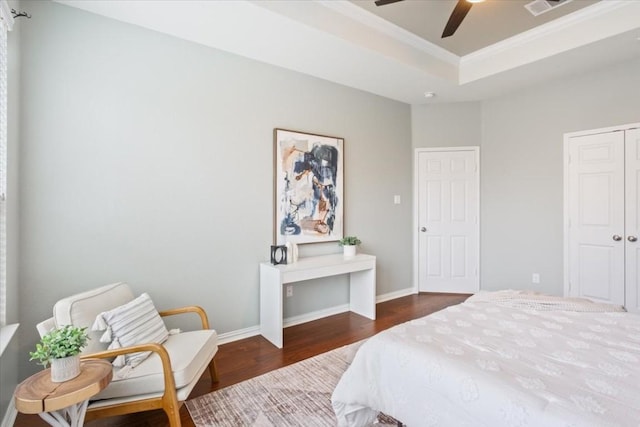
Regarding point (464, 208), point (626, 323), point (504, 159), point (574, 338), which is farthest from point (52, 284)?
point (504, 159)

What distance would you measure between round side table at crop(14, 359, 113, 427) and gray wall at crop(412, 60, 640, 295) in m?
4.36

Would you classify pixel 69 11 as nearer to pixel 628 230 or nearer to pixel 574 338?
pixel 574 338

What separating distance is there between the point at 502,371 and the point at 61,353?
1.88 m

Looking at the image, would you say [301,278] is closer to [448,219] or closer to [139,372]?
[139,372]

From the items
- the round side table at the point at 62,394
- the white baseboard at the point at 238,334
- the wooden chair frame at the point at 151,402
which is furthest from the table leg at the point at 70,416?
the white baseboard at the point at 238,334

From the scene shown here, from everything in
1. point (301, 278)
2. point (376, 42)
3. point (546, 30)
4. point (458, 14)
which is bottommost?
point (301, 278)

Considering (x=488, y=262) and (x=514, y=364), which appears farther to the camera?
(x=488, y=262)

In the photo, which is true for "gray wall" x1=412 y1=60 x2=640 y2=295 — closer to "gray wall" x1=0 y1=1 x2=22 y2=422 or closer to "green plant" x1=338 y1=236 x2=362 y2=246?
"green plant" x1=338 y1=236 x2=362 y2=246

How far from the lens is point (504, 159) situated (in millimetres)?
4305

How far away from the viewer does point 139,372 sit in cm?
172

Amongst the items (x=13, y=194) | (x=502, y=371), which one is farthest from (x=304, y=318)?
(x=13, y=194)

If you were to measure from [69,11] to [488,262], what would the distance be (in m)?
5.19

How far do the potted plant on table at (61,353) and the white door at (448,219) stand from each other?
410 cm

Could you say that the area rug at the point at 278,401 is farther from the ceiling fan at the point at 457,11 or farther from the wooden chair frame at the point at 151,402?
the ceiling fan at the point at 457,11
